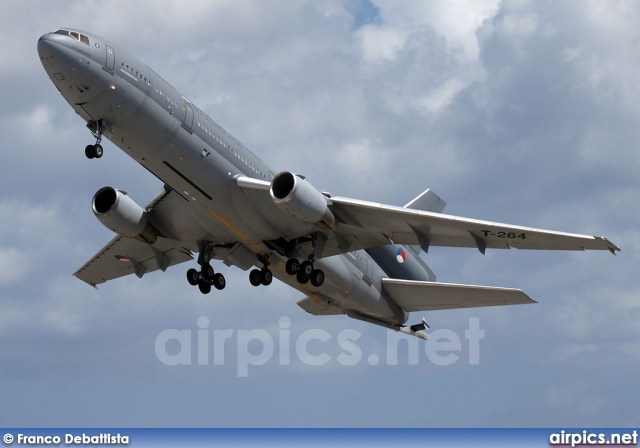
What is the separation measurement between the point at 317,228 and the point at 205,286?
5.79 m

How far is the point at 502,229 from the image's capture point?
32.4m

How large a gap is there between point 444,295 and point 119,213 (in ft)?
45.6

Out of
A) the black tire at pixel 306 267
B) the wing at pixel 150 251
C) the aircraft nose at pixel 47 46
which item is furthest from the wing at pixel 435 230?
the aircraft nose at pixel 47 46

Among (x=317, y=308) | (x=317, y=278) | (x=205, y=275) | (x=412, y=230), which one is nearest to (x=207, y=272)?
(x=205, y=275)

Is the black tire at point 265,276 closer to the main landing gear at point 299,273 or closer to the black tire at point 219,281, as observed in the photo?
the main landing gear at point 299,273

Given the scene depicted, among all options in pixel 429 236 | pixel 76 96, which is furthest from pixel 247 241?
pixel 76 96

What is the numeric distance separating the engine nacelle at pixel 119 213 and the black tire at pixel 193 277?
2.66m

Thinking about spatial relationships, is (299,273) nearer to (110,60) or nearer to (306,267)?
(306,267)

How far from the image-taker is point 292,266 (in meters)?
36.3

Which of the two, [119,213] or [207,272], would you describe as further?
[207,272]

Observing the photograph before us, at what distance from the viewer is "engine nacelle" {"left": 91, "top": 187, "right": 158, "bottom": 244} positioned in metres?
36.1

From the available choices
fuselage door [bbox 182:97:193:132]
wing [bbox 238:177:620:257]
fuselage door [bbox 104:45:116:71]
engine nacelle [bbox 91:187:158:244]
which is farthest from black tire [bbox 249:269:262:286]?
fuselage door [bbox 104:45:116:71]

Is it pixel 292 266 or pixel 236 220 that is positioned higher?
pixel 236 220

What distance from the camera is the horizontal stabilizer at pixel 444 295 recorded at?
3922cm
